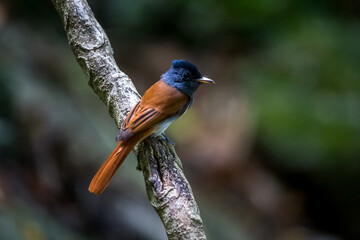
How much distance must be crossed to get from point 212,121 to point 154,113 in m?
3.71

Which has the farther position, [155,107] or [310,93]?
[310,93]

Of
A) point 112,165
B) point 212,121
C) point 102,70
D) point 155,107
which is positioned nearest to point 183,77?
point 155,107

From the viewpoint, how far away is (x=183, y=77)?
355 cm

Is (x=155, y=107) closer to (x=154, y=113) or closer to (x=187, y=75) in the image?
(x=154, y=113)

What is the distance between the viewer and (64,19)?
3.03 meters

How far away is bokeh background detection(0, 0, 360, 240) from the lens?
4.71 metres

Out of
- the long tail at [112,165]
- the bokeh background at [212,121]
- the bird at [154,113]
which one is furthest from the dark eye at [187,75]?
the bokeh background at [212,121]

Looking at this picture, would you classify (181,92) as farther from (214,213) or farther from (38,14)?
(38,14)

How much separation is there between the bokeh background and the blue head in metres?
1.67

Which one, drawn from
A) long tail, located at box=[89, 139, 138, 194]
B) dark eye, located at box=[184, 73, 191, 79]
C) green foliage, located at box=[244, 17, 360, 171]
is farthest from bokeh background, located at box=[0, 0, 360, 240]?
dark eye, located at box=[184, 73, 191, 79]

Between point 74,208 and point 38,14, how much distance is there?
9.25 feet

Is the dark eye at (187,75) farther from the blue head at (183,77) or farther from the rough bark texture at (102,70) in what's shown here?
the rough bark texture at (102,70)

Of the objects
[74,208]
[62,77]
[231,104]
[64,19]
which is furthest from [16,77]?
[231,104]

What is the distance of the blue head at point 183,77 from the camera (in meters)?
3.53
